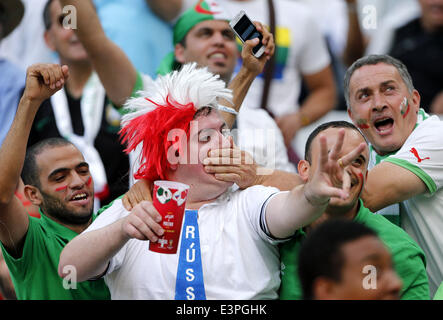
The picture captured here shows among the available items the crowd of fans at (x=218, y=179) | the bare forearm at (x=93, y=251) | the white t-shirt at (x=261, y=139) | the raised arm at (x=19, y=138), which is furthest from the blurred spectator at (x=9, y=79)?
the bare forearm at (x=93, y=251)

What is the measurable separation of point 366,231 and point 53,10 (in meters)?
3.14

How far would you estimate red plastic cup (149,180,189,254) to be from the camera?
2404 mm

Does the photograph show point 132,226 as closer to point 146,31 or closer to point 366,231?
point 366,231

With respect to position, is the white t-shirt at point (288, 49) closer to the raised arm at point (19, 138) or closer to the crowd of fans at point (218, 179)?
the crowd of fans at point (218, 179)

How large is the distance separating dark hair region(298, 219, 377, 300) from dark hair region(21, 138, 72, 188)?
1.55 m

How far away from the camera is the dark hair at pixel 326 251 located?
2.20m

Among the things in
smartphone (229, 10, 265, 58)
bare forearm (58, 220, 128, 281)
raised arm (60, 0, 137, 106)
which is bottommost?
bare forearm (58, 220, 128, 281)

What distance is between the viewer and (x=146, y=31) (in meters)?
4.76

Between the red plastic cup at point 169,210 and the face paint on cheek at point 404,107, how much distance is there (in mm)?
1345

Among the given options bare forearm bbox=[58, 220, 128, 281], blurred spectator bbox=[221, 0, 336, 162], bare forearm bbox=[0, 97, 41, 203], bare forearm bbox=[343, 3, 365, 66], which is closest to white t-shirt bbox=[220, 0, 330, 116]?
blurred spectator bbox=[221, 0, 336, 162]

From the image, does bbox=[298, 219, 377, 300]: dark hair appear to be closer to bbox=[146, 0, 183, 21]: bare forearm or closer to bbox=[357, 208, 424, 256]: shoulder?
bbox=[357, 208, 424, 256]: shoulder

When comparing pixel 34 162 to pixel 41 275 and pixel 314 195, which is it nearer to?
pixel 41 275

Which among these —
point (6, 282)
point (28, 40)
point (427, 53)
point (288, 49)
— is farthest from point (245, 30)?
point (28, 40)
